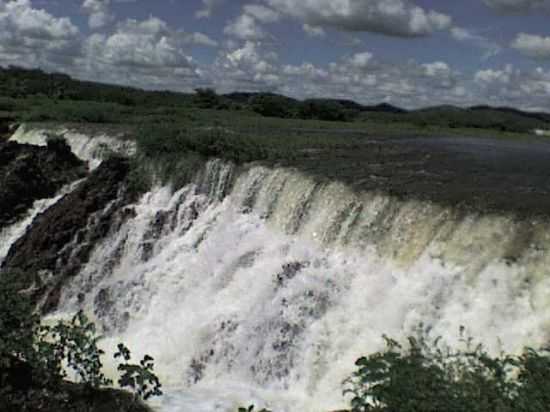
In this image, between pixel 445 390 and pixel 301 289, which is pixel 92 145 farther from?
pixel 445 390

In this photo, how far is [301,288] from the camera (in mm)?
13789

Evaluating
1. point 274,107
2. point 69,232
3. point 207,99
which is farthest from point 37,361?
point 207,99

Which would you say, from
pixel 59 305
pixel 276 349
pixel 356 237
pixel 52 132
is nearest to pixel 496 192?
pixel 356 237

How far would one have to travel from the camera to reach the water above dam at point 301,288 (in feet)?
38.1

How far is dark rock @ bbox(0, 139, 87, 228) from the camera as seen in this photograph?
75.7ft

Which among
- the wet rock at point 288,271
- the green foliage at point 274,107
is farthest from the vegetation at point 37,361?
the green foliage at point 274,107

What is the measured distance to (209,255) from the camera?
55.3 ft

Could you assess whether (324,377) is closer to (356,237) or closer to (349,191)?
(356,237)

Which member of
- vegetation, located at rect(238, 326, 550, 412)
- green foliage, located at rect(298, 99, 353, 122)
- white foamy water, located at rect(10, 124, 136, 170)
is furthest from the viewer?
green foliage, located at rect(298, 99, 353, 122)

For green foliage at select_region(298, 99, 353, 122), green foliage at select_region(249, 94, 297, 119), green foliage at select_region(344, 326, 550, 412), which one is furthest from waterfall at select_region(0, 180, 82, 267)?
green foliage at select_region(298, 99, 353, 122)

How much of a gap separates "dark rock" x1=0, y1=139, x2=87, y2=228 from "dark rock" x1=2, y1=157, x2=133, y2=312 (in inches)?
78.5

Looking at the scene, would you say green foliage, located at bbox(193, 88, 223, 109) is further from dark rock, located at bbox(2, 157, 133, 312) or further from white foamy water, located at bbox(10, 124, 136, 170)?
dark rock, located at bbox(2, 157, 133, 312)

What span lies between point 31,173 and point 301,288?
14.1 m

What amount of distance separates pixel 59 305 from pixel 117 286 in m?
1.68
